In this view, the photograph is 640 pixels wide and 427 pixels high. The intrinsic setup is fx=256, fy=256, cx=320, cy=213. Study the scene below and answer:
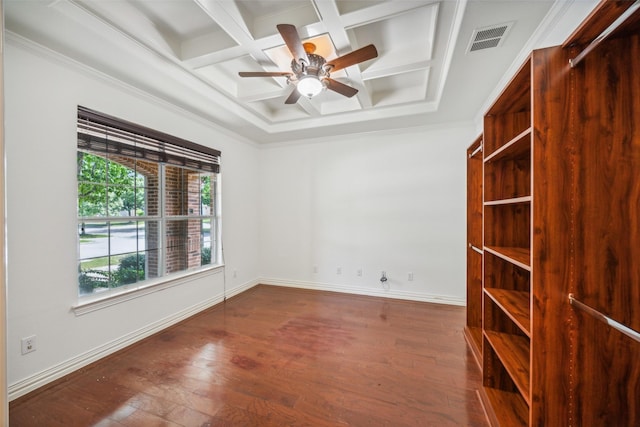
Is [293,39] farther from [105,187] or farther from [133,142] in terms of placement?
[105,187]

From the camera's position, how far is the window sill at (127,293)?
2258 mm

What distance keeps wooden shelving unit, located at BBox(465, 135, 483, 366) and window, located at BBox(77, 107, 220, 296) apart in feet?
10.8

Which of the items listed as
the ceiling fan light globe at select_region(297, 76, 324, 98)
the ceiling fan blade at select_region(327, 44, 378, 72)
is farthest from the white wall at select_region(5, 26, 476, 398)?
the ceiling fan blade at select_region(327, 44, 378, 72)

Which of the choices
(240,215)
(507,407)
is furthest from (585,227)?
(240,215)

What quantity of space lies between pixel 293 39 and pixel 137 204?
233 cm

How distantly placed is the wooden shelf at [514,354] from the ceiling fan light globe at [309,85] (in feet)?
7.53

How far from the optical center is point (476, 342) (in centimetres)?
243

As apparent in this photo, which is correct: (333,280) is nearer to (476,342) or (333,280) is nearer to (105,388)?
(476,342)

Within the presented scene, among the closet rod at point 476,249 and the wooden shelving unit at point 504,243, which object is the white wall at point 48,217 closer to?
the wooden shelving unit at point 504,243

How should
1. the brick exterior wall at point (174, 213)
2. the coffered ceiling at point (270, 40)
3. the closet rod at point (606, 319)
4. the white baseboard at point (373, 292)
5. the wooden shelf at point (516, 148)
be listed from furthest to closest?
the white baseboard at point (373, 292) < the brick exterior wall at point (174, 213) < the coffered ceiling at point (270, 40) < the wooden shelf at point (516, 148) < the closet rod at point (606, 319)

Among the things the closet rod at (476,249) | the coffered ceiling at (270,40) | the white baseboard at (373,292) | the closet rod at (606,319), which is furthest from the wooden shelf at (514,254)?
the white baseboard at (373,292)

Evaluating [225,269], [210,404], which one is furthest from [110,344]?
[225,269]

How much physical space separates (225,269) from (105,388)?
201cm

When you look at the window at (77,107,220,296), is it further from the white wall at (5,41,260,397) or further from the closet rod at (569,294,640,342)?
the closet rod at (569,294,640,342)
